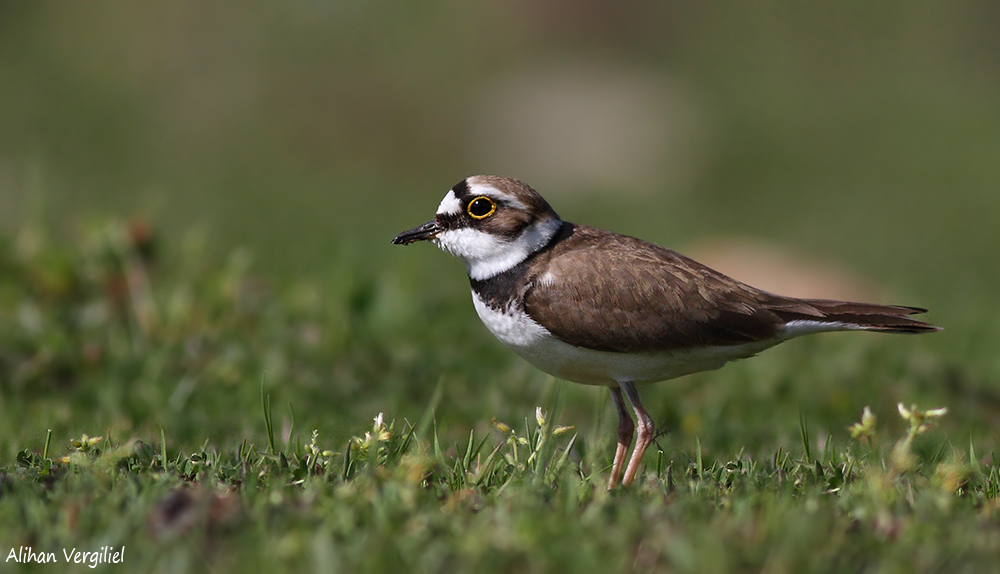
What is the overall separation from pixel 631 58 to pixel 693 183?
13.8ft

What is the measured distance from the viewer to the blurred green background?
660 inches

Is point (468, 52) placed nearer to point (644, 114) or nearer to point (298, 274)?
point (644, 114)

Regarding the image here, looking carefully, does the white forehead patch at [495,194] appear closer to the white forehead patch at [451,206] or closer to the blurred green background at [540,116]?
the white forehead patch at [451,206]

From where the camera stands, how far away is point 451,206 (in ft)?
18.2

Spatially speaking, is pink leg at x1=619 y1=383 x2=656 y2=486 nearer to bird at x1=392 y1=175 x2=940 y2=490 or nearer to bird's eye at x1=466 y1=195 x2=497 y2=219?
bird at x1=392 y1=175 x2=940 y2=490

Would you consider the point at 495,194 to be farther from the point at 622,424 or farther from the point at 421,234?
the point at 622,424

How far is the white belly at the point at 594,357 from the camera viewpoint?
16.8 feet

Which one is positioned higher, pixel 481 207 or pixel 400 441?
pixel 481 207

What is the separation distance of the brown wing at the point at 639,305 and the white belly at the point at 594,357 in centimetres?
5

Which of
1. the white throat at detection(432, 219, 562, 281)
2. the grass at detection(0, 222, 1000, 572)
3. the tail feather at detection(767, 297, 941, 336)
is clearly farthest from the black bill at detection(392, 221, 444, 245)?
the tail feather at detection(767, 297, 941, 336)

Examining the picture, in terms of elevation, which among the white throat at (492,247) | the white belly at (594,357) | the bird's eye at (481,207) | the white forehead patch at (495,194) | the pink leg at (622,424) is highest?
the white forehead patch at (495,194)

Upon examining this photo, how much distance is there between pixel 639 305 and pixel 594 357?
1.03ft

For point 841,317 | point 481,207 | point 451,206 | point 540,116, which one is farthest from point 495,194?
point 540,116

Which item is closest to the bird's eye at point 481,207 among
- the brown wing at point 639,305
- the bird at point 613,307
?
the bird at point 613,307
